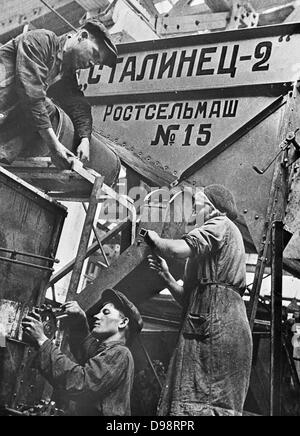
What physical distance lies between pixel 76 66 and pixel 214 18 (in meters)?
1.29

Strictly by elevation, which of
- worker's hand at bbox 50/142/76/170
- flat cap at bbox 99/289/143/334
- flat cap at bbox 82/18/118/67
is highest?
flat cap at bbox 82/18/118/67

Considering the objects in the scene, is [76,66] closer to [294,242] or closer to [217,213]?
[217,213]

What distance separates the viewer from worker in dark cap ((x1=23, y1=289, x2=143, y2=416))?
206cm

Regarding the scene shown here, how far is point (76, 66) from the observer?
2873 millimetres

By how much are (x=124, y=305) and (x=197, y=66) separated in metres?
1.72

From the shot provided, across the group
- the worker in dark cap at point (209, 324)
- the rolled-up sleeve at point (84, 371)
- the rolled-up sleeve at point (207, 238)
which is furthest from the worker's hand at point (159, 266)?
the rolled-up sleeve at point (84, 371)

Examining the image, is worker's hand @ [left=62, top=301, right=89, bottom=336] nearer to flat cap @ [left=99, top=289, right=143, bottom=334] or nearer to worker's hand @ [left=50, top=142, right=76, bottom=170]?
flat cap @ [left=99, top=289, right=143, bottom=334]

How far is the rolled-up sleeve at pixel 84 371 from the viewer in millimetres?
2047

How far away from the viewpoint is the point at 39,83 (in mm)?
2666

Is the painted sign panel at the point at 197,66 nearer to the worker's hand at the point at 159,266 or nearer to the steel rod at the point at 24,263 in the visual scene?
the worker's hand at the point at 159,266

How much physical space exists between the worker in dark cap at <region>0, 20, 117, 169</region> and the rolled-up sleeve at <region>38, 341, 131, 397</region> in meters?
1.04

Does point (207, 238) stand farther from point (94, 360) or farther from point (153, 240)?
point (94, 360)

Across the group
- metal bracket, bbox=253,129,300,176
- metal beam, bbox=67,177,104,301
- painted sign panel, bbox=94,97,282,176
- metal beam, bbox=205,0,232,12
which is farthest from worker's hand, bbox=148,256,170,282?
metal beam, bbox=205,0,232,12

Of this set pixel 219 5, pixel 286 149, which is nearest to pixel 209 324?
pixel 286 149
